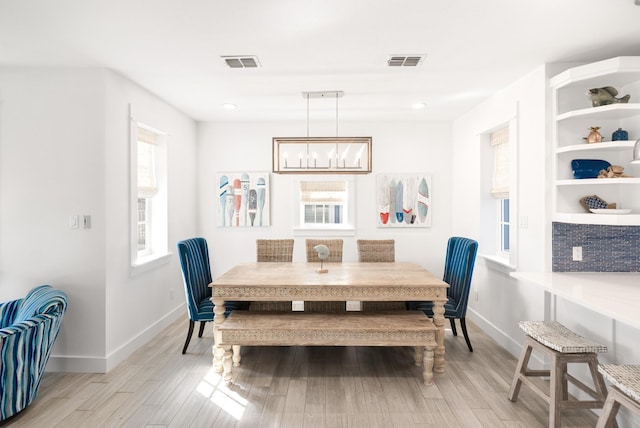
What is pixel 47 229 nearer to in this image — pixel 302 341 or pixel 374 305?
pixel 302 341

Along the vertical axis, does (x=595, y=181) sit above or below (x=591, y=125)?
below

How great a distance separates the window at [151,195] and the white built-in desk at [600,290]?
3.51m

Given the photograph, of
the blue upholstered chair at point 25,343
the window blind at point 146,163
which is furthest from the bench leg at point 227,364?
the window blind at point 146,163

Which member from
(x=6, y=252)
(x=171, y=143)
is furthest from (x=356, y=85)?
(x=6, y=252)

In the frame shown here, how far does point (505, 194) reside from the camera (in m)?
4.09

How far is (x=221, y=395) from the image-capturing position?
2.85 meters

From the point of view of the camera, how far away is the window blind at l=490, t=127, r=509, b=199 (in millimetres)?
4027

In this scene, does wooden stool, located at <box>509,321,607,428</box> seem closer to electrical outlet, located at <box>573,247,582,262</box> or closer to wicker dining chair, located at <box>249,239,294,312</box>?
electrical outlet, located at <box>573,247,582,262</box>

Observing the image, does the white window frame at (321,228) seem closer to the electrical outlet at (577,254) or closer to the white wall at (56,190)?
the white wall at (56,190)

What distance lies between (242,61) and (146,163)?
1772mm

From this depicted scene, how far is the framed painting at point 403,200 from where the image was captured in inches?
209

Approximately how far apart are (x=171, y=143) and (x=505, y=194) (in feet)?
12.1

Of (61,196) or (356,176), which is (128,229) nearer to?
(61,196)

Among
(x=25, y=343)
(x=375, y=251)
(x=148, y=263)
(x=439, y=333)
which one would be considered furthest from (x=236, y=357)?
(x=375, y=251)
